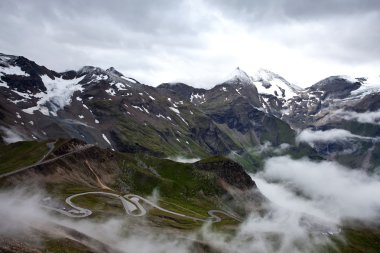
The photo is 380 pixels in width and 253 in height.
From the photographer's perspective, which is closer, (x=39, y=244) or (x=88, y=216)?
(x=39, y=244)

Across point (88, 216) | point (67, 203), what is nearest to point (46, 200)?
point (67, 203)

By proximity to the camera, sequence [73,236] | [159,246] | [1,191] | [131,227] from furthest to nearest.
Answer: [1,191] < [131,227] < [159,246] < [73,236]

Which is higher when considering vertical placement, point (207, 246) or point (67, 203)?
point (67, 203)

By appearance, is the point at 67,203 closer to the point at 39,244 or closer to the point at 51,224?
the point at 51,224

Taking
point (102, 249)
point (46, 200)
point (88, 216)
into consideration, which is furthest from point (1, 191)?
point (102, 249)

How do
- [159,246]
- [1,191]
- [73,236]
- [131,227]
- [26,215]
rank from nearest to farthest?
1. [73,236]
2. [26,215]
3. [159,246]
4. [131,227]
5. [1,191]

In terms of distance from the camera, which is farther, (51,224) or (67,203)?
(67,203)

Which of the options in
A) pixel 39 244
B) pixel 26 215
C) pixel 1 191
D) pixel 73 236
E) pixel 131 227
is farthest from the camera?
pixel 1 191

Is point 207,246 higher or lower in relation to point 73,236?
lower

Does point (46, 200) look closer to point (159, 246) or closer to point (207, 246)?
point (159, 246)
